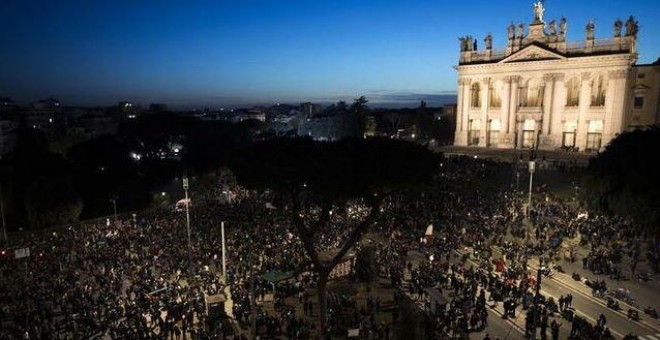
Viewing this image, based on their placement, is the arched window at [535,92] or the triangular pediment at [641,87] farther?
the arched window at [535,92]

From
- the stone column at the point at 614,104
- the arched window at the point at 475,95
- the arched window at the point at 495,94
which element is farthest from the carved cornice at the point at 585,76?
the arched window at the point at 475,95

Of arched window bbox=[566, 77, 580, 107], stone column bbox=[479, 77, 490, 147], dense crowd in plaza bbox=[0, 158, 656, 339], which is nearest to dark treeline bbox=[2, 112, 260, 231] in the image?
dense crowd in plaza bbox=[0, 158, 656, 339]

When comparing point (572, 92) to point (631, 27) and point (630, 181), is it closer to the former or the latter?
point (631, 27)

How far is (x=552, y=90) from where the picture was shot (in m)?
54.9

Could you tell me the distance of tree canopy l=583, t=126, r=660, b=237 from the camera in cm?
1950

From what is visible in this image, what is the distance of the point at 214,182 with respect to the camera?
49.0 metres

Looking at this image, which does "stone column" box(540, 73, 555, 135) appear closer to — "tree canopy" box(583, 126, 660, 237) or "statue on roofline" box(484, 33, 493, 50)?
"statue on roofline" box(484, 33, 493, 50)

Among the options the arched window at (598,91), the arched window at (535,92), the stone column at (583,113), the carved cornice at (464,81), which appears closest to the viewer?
the stone column at (583,113)

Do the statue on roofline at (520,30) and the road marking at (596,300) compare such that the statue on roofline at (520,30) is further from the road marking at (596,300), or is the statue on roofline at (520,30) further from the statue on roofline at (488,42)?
the road marking at (596,300)

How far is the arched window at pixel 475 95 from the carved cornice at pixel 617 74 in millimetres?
15096

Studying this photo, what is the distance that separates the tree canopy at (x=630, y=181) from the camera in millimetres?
19500

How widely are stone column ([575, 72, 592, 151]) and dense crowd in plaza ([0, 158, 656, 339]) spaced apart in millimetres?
22673

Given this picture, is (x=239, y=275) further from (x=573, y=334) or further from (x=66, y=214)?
(x=66, y=214)

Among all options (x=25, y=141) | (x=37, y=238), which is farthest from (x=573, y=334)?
(x=25, y=141)
